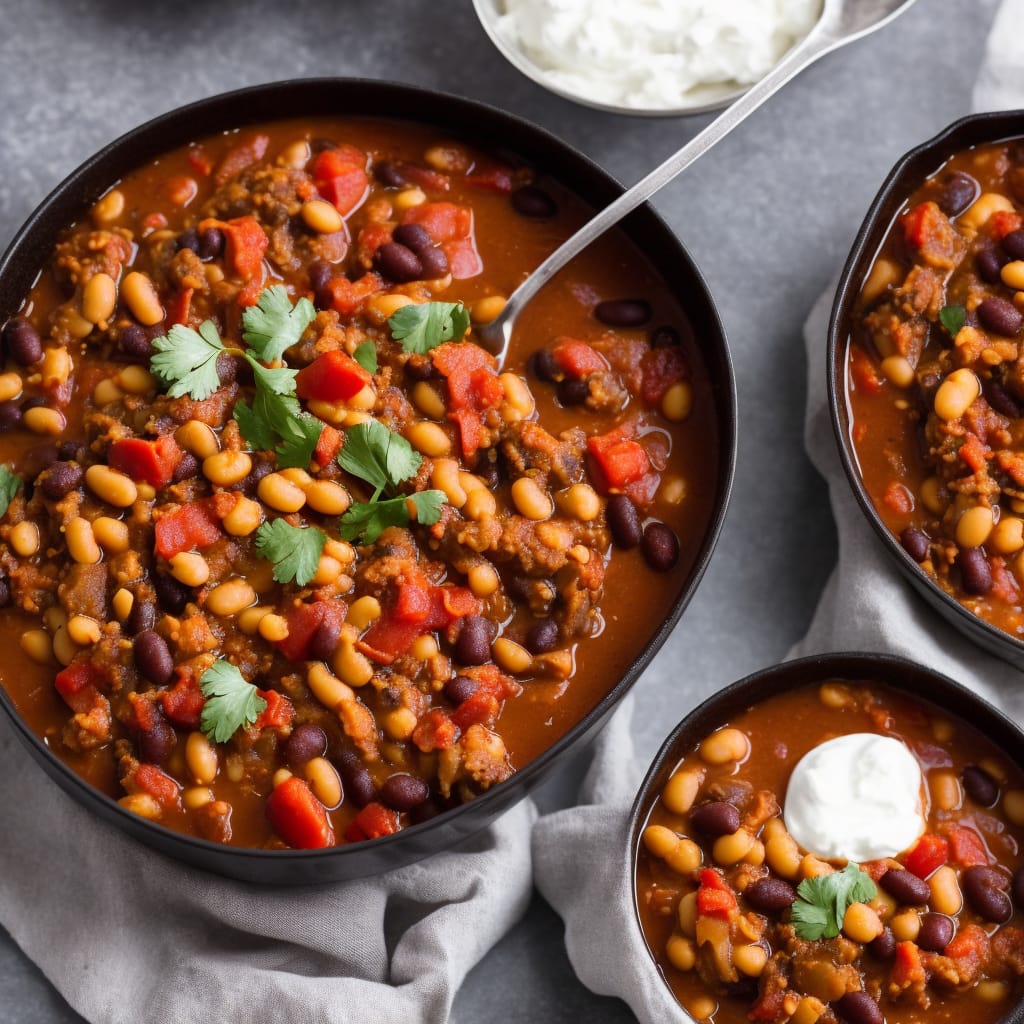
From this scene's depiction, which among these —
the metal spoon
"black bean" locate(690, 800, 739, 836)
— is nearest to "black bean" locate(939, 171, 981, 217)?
the metal spoon

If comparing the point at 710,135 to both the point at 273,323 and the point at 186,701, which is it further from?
the point at 186,701

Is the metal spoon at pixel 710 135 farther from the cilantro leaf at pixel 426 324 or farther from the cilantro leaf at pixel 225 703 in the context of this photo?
the cilantro leaf at pixel 225 703

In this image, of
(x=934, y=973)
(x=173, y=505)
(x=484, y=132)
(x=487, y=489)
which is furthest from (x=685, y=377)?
(x=934, y=973)

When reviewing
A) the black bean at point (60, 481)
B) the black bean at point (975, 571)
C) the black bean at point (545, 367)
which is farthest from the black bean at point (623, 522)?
the black bean at point (60, 481)

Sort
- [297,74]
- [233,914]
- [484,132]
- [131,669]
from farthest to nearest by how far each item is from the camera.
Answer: [297,74]
[484,132]
[233,914]
[131,669]

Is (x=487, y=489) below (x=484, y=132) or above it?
below

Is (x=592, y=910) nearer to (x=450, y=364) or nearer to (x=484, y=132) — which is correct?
(x=450, y=364)

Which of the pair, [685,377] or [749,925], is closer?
[749,925]
